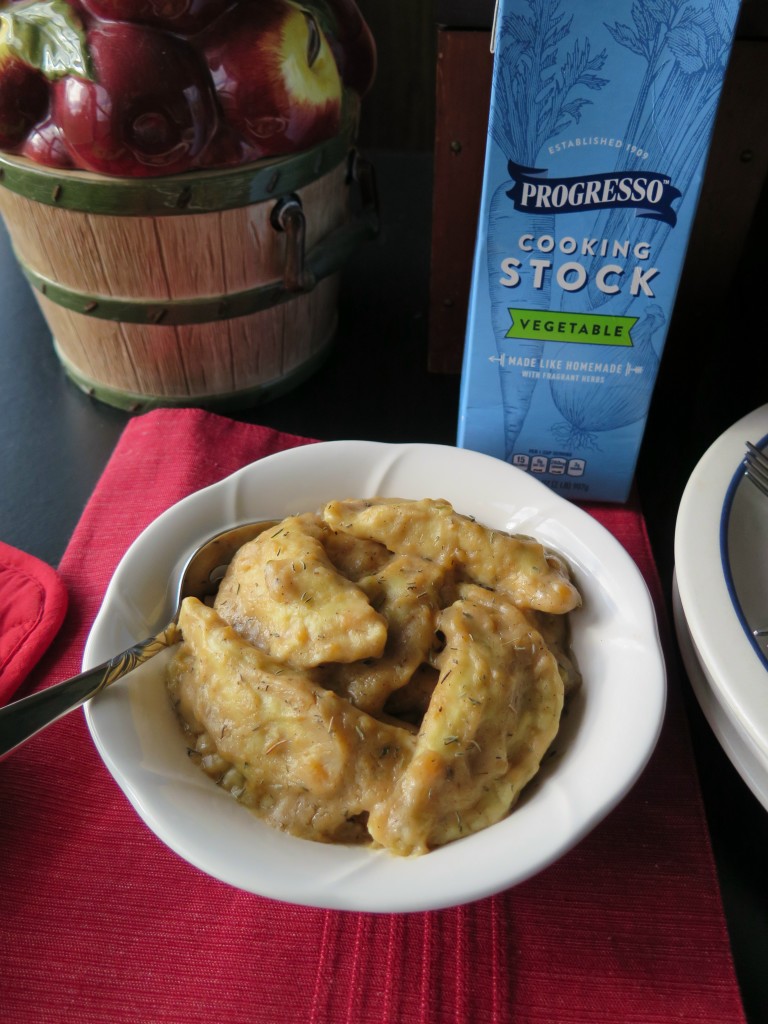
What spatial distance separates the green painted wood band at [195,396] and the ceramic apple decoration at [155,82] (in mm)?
303

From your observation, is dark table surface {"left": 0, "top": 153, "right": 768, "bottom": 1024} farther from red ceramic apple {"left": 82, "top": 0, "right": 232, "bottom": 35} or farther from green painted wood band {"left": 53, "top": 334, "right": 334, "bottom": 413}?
red ceramic apple {"left": 82, "top": 0, "right": 232, "bottom": 35}

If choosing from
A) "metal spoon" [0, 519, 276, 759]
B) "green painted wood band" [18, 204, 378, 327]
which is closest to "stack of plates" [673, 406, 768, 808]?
"metal spoon" [0, 519, 276, 759]

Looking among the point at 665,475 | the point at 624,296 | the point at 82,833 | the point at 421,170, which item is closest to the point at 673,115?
the point at 624,296

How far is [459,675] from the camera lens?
1.89 ft

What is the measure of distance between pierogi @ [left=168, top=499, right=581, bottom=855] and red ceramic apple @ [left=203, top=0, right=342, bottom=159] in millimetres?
416

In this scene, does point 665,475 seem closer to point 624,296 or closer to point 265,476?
point 624,296

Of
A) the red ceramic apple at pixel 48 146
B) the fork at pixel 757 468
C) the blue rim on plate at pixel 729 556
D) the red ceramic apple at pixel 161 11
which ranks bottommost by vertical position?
the blue rim on plate at pixel 729 556

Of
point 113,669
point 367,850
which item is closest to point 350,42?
point 113,669

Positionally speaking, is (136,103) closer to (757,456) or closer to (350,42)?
(350,42)

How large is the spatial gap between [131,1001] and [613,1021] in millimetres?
319

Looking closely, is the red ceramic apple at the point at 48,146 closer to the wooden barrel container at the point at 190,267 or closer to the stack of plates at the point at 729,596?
the wooden barrel container at the point at 190,267

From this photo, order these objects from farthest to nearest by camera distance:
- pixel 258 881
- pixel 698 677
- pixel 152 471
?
pixel 152 471, pixel 698 677, pixel 258 881

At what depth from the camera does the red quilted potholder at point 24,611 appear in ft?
2.43

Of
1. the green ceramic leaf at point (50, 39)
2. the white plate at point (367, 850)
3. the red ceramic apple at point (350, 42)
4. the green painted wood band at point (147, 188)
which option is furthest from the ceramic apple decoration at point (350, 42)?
the white plate at point (367, 850)
